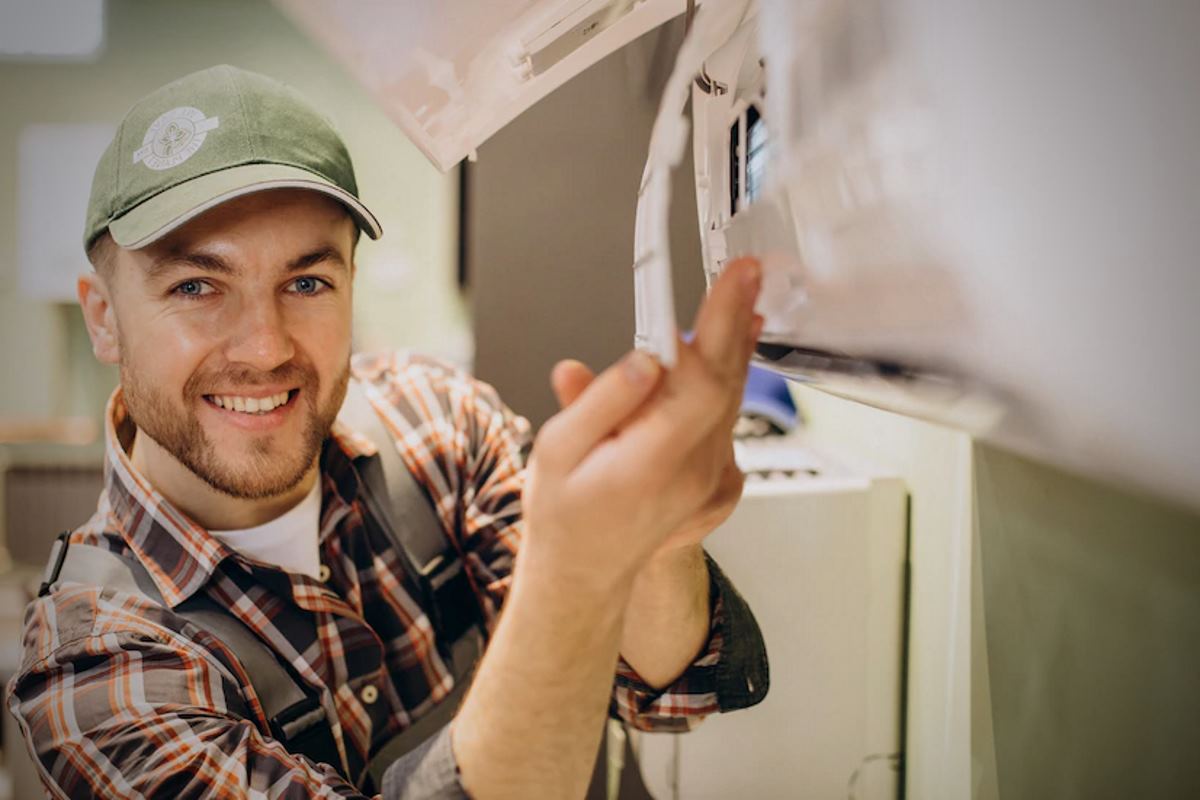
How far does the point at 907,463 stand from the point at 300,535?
720mm

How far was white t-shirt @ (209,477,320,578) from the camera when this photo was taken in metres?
0.86

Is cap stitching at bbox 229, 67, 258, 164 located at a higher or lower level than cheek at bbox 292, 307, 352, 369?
higher

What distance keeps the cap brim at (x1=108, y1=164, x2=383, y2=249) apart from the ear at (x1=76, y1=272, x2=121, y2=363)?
96mm

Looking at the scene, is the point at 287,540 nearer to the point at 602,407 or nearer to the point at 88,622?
the point at 88,622

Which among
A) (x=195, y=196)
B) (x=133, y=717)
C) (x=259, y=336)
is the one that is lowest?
(x=133, y=717)

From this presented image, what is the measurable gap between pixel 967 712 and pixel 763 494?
0.30m

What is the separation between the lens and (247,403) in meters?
0.79

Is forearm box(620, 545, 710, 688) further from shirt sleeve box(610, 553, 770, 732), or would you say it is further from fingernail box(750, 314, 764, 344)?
fingernail box(750, 314, 764, 344)

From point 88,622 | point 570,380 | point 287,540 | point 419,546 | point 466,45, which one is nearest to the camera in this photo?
point 570,380

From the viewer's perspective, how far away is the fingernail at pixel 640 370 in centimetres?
36

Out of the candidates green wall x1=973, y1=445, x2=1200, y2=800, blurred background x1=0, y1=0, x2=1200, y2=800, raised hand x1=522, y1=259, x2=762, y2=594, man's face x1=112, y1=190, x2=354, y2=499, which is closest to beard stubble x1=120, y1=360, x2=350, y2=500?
man's face x1=112, y1=190, x2=354, y2=499

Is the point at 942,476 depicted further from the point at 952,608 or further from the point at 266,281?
the point at 266,281

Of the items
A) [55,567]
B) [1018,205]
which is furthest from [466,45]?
[55,567]

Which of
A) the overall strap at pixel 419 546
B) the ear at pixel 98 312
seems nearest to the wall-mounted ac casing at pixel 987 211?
the ear at pixel 98 312
